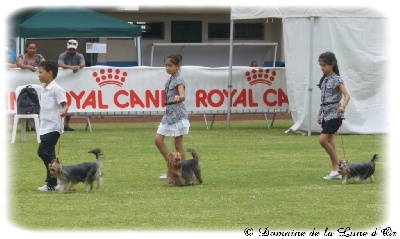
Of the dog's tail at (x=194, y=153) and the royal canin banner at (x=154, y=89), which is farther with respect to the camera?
the royal canin banner at (x=154, y=89)

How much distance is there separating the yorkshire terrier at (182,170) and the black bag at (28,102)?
740cm

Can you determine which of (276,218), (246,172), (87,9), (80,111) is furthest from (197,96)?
(276,218)

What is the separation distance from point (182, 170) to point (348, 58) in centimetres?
898

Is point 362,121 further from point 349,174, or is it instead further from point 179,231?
point 179,231

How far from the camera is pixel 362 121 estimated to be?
20.8 meters

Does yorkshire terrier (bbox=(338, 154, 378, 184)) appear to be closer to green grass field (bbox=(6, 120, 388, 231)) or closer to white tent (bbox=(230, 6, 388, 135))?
green grass field (bbox=(6, 120, 388, 231))

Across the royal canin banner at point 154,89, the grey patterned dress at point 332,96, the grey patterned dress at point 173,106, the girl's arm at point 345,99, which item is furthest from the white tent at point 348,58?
the grey patterned dress at point 173,106

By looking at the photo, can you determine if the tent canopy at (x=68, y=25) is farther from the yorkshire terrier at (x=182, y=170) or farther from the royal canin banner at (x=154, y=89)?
the yorkshire terrier at (x=182, y=170)

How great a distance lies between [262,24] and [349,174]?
22965 millimetres

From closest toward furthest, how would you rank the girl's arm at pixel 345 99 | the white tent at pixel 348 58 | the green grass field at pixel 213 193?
the green grass field at pixel 213 193, the girl's arm at pixel 345 99, the white tent at pixel 348 58

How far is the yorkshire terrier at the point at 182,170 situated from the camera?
488 inches

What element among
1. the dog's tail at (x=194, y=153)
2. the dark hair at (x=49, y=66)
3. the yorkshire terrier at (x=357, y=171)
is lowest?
the yorkshire terrier at (x=357, y=171)

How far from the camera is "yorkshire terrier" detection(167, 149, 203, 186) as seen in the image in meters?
12.4

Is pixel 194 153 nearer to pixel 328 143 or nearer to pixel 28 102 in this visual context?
pixel 328 143
